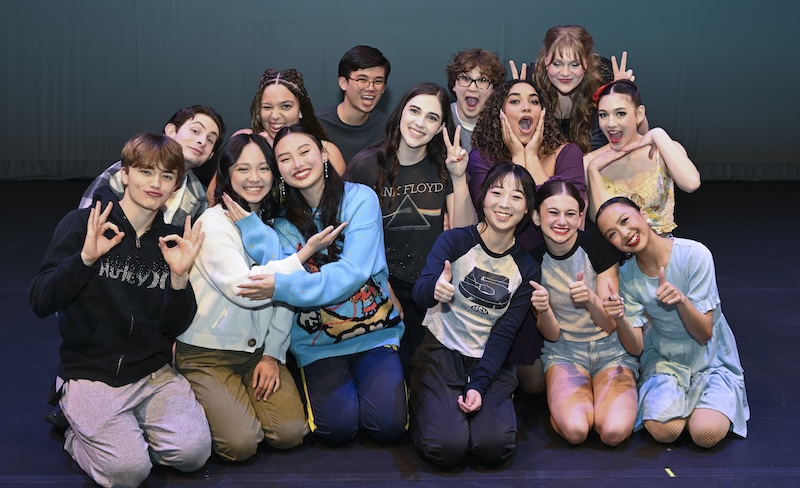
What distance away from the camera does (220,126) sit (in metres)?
3.76

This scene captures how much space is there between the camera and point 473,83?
4.14m

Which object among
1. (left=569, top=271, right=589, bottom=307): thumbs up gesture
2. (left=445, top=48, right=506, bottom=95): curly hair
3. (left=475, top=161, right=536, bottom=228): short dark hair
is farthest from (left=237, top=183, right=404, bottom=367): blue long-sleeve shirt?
(left=445, top=48, right=506, bottom=95): curly hair

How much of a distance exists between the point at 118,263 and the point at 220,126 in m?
0.98

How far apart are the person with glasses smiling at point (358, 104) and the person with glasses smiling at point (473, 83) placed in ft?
1.38

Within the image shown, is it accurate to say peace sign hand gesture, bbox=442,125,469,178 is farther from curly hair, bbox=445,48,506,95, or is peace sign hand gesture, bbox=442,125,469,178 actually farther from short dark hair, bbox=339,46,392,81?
short dark hair, bbox=339,46,392,81

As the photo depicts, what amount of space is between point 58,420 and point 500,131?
2021mm

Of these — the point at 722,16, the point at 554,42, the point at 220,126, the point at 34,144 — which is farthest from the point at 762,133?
the point at 34,144

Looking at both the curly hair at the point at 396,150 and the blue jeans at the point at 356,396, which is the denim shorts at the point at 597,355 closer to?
the blue jeans at the point at 356,396

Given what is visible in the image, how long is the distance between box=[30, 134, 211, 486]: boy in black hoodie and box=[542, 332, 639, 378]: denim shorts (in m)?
1.36

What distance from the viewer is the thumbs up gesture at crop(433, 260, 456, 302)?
121 inches

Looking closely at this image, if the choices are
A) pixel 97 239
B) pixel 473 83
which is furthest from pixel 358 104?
pixel 97 239

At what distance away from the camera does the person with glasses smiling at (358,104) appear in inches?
171

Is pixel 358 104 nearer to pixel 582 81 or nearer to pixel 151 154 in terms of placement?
pixel 582 81

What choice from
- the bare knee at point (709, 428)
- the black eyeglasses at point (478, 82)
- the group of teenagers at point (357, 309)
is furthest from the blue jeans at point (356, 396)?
the black eyeglasses at point (478, 82)
